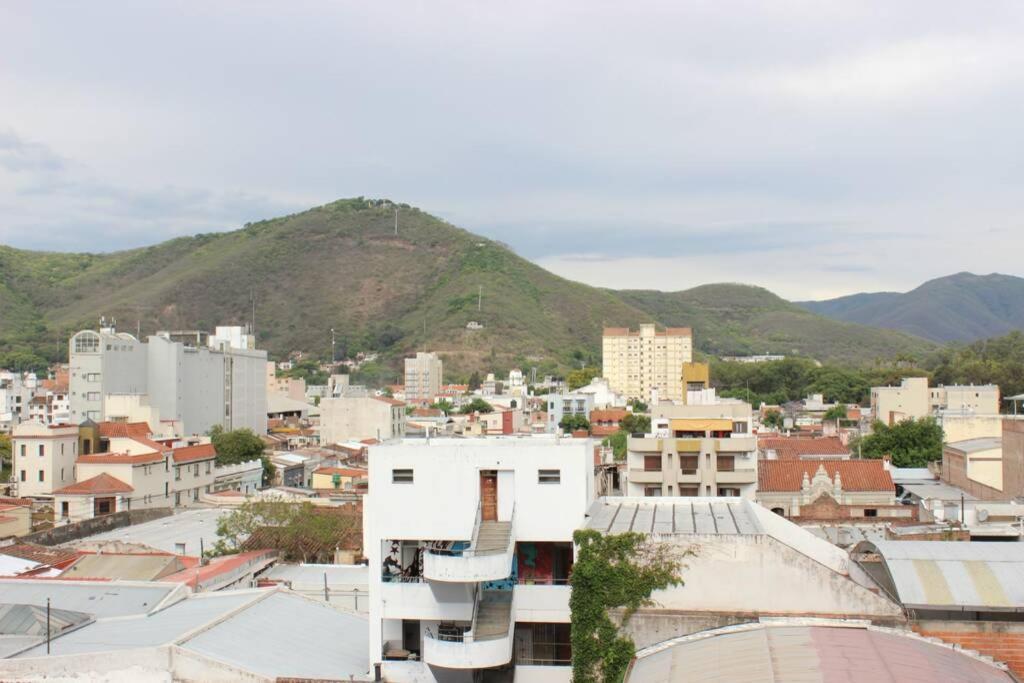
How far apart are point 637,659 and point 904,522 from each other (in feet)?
69.0

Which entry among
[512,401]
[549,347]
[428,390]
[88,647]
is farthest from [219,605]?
[549,347]

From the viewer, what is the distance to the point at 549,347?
182 meters

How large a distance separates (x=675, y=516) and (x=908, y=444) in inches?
1646

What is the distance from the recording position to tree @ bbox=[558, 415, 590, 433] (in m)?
92.8

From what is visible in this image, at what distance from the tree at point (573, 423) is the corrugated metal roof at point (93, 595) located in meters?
68.1

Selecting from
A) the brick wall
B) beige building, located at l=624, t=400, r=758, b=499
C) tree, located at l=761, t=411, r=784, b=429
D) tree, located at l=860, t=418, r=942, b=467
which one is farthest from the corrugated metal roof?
tree, located at l=761, t=411, r=784, b=429

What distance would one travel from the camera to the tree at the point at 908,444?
57.8m

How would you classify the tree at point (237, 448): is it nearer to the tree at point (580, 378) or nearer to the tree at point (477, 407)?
the tree at point (477, 407)

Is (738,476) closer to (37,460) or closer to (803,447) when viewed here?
(803,447)

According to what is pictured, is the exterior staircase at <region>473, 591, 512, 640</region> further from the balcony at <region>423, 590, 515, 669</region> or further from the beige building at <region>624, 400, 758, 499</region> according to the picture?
the beige building at <region>624, 400, 758, 499</region>

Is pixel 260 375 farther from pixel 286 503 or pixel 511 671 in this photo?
pixel 511 671

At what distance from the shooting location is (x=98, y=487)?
48.1m

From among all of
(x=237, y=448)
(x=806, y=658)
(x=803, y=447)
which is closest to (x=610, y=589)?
(x=806, y=658)

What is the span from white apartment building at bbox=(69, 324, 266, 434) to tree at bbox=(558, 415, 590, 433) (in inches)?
1108
